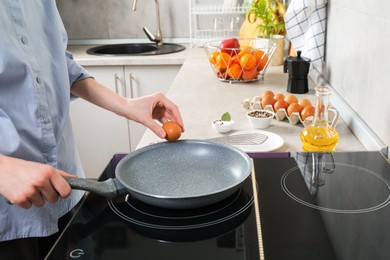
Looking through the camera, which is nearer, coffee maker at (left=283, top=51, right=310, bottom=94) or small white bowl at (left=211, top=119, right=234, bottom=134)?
small white bowl at (left=211, top=119, right=234, bottom=134)

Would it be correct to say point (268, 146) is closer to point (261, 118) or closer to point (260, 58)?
point (261, 118)

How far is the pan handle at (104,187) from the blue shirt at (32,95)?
232 mm

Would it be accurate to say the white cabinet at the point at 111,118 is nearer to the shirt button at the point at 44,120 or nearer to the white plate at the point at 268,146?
the white plate at the point at 268,146

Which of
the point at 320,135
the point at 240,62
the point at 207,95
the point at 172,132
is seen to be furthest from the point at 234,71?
the point at 172,132

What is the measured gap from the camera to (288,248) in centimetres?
64

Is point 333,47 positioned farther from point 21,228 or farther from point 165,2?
point 165,2

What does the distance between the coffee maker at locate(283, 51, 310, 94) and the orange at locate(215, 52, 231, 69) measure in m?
0.26

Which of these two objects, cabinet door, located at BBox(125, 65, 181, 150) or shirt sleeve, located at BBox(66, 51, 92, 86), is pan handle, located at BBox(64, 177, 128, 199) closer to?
shirt sleeve, located at BBox(66, 51, 92, 86)

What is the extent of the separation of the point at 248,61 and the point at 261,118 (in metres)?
0.53

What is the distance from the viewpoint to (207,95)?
64.9 inches

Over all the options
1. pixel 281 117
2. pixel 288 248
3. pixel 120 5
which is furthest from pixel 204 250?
pixel 120 5

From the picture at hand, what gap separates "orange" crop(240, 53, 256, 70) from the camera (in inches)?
68.1

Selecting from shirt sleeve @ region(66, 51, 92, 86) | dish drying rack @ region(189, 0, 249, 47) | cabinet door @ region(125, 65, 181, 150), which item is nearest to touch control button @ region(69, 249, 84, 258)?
shirt sleeve @ region(66, 51, 92, 86)

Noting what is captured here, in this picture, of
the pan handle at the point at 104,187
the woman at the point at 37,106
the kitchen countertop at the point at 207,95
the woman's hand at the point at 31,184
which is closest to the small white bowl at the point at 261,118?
the kitchen countertop at the point at 207,95
